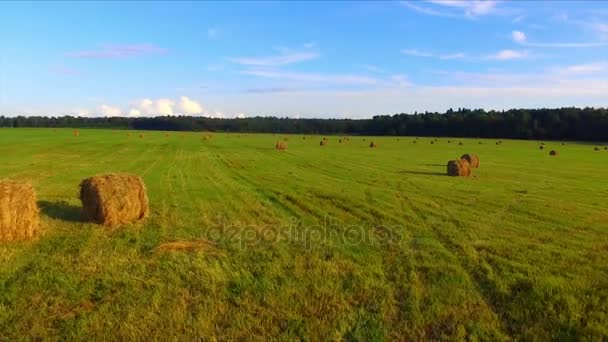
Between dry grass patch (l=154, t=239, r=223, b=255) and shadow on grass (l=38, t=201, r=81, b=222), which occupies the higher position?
dry grass patch (l=154, t=239, r=223, b=255)

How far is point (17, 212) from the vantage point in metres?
11.0

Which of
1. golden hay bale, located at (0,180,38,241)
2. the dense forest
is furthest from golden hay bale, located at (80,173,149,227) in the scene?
the dense forest

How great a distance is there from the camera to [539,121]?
119 m

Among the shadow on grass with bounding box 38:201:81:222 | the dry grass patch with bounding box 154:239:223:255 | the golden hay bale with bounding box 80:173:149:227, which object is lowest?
the shadow on grass with bounding box 38:201:81:222

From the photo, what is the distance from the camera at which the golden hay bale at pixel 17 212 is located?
10859mm

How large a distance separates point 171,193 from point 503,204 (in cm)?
1126

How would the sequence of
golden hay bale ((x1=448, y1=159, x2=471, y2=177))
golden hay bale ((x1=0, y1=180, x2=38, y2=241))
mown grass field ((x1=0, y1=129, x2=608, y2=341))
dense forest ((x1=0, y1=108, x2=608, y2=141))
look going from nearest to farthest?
1. mown grass field ((x1=0, y1=129, x2=608, y2=341))
2. golden hay bale ((x1=0, y1=180, x2=38, y2=241))
3. golden hay bale ((x1=448, y1=159, x2=471, y2=177))
4. dense forest ((x1=0, y1=108, x2=608, y2=141))

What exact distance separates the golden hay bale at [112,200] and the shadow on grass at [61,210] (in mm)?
590

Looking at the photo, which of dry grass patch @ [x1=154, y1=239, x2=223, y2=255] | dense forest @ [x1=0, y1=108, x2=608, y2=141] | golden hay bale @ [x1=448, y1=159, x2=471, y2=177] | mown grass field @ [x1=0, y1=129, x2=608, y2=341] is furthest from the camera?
dense forest @ [x1=0, y1=108, x2=608, y2=141]

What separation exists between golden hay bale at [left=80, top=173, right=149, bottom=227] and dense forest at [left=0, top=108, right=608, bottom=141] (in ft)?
370

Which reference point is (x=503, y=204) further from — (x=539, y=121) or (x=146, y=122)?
(x=146, y=122)

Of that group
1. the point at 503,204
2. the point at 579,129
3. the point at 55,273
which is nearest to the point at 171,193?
the point at 55,273

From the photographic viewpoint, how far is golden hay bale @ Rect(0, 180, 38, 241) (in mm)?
10859

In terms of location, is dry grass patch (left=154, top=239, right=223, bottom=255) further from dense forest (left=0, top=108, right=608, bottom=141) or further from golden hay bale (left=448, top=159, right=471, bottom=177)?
dense forest (left=0, top=108, right=608, bottom=141)
